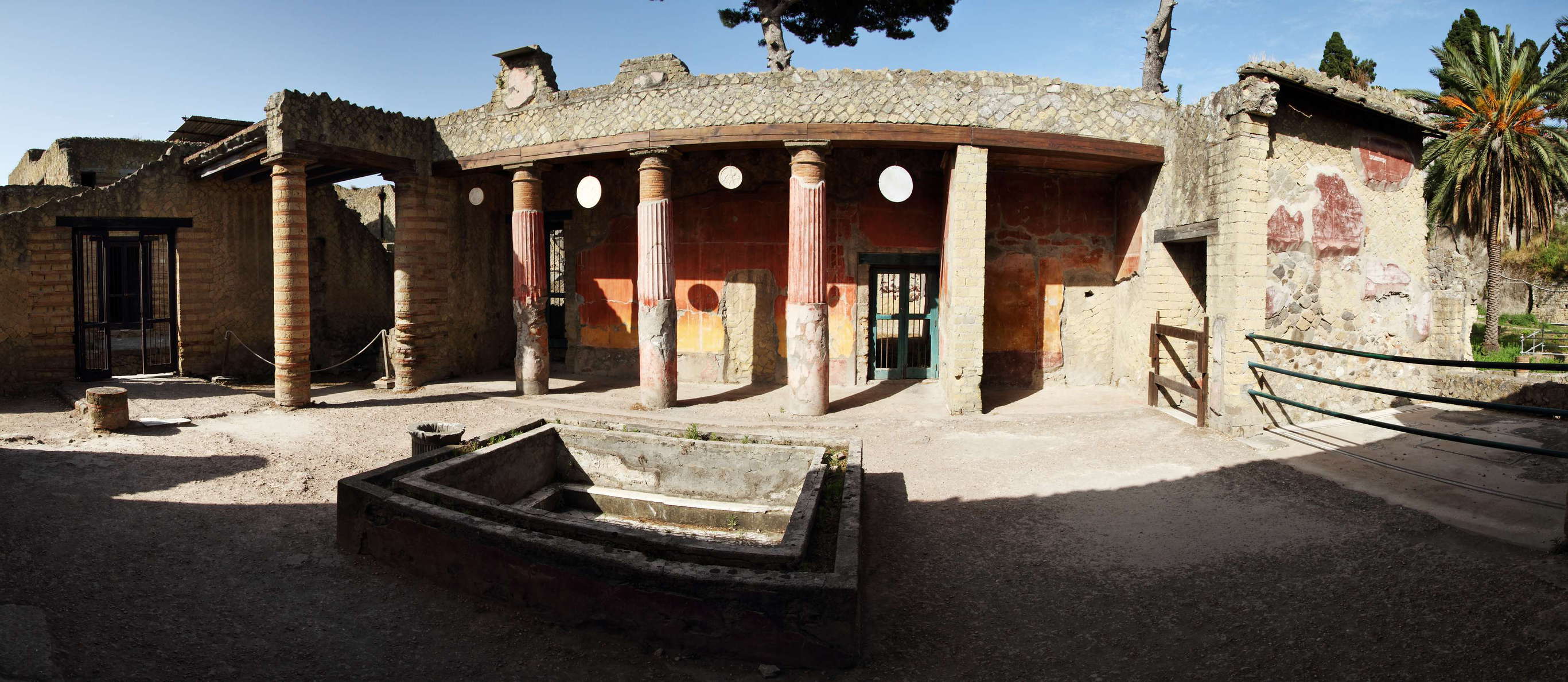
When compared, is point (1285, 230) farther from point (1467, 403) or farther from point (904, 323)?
point (904, 323)

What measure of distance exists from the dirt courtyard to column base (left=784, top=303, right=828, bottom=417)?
181cm

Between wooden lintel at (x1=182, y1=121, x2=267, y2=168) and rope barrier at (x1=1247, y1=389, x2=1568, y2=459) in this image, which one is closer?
rope barrier at (x1=1247, y1=389, x2=1568, y2=459)

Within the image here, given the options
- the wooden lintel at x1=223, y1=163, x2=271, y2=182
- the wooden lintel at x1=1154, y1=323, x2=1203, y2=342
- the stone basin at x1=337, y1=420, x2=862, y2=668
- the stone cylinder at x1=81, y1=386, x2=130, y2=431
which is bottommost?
the stone basin at x1=337, y1=420, x2=862, y2=668

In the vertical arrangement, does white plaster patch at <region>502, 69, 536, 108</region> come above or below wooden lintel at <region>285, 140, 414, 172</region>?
above

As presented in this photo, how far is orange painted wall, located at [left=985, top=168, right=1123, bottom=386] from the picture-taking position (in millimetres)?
Answer: 11656

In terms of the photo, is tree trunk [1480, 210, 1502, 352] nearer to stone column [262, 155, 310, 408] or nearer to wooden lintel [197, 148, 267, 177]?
stone column [262, 155, 310, 408]

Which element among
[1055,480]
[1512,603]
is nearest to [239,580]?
[1055,480]

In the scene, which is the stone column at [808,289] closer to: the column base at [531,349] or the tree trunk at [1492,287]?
the column base at [531,349]

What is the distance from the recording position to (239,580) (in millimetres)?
4883

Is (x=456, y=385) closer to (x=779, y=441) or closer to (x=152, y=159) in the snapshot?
(x=779, y=441)

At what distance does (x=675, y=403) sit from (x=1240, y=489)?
649 centimetres

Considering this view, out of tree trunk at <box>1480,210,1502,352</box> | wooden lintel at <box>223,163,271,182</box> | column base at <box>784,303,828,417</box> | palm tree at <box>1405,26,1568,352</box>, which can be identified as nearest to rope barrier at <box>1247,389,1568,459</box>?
column base at <box>784,303,828,417</box>

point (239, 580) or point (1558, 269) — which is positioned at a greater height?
point (1558, 269)

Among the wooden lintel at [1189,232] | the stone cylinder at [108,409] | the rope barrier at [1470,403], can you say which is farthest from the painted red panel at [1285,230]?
the stone cylinder at [108,409]
